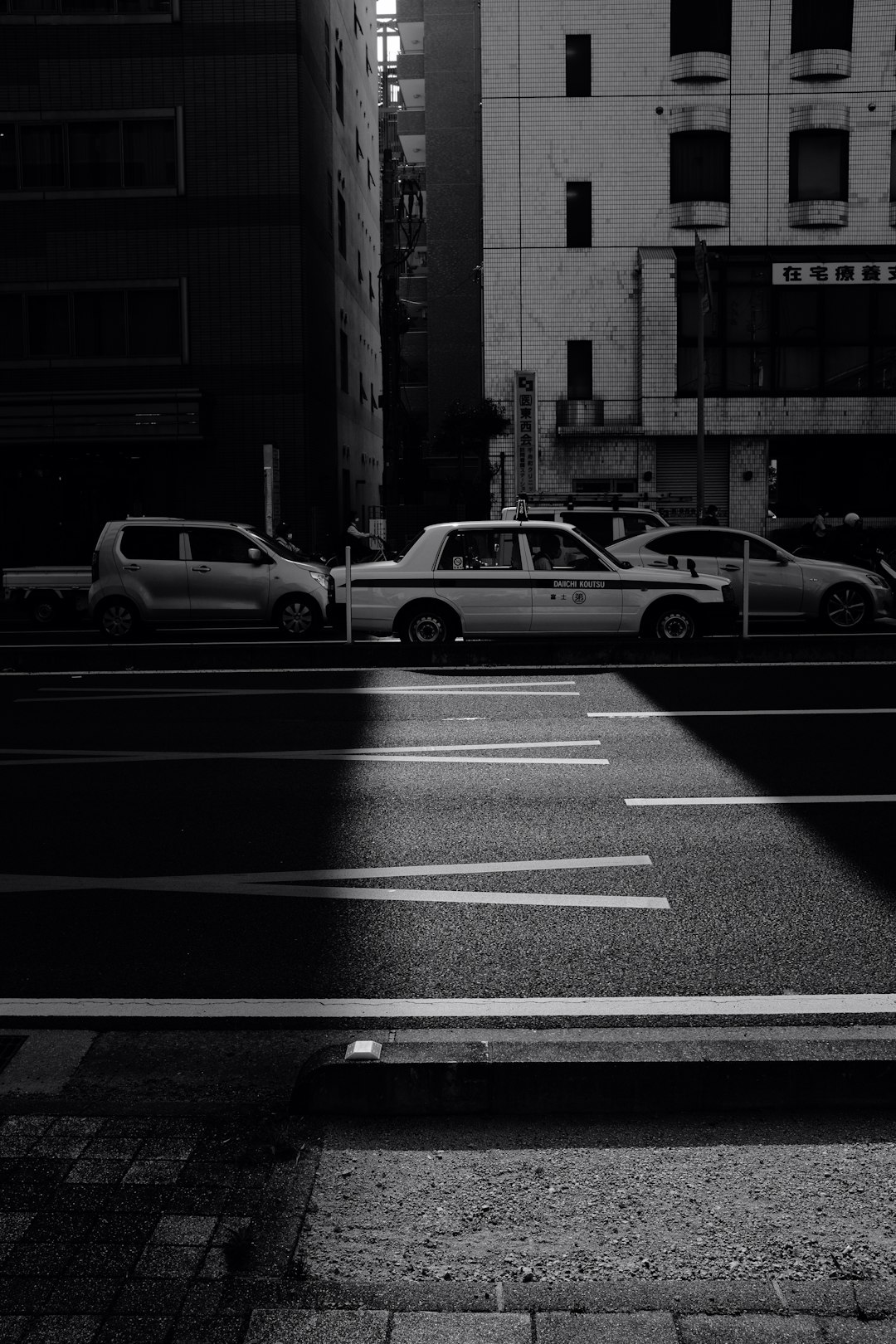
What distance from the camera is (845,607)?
1892cm

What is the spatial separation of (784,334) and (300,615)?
18.5 metres

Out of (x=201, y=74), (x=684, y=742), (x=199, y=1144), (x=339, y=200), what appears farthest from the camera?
(x=339, y=200)

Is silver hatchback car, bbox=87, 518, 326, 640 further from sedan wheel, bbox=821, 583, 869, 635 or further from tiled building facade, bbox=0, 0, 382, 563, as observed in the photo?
tiled building facade, bbox=0, 0, 382, 563

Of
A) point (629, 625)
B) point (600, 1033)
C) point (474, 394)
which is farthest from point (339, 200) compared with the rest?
point (600, 1033)

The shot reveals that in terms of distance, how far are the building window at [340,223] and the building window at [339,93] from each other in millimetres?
2245

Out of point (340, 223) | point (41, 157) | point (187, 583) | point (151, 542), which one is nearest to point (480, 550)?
point (187, 583)

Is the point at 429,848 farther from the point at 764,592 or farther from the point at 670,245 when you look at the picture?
the point at 670,245

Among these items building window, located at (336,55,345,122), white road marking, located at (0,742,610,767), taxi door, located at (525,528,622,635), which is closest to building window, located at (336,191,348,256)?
building window, located at (336,55,345,122)

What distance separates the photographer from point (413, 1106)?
3.96 meters

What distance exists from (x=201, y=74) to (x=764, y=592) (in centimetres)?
1775

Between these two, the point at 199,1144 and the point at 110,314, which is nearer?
the point at 199,1144

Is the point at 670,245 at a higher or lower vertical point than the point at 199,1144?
higher

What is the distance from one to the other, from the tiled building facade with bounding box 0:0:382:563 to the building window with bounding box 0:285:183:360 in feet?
0.13

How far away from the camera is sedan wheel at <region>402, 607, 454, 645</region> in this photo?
1606 centimetres
